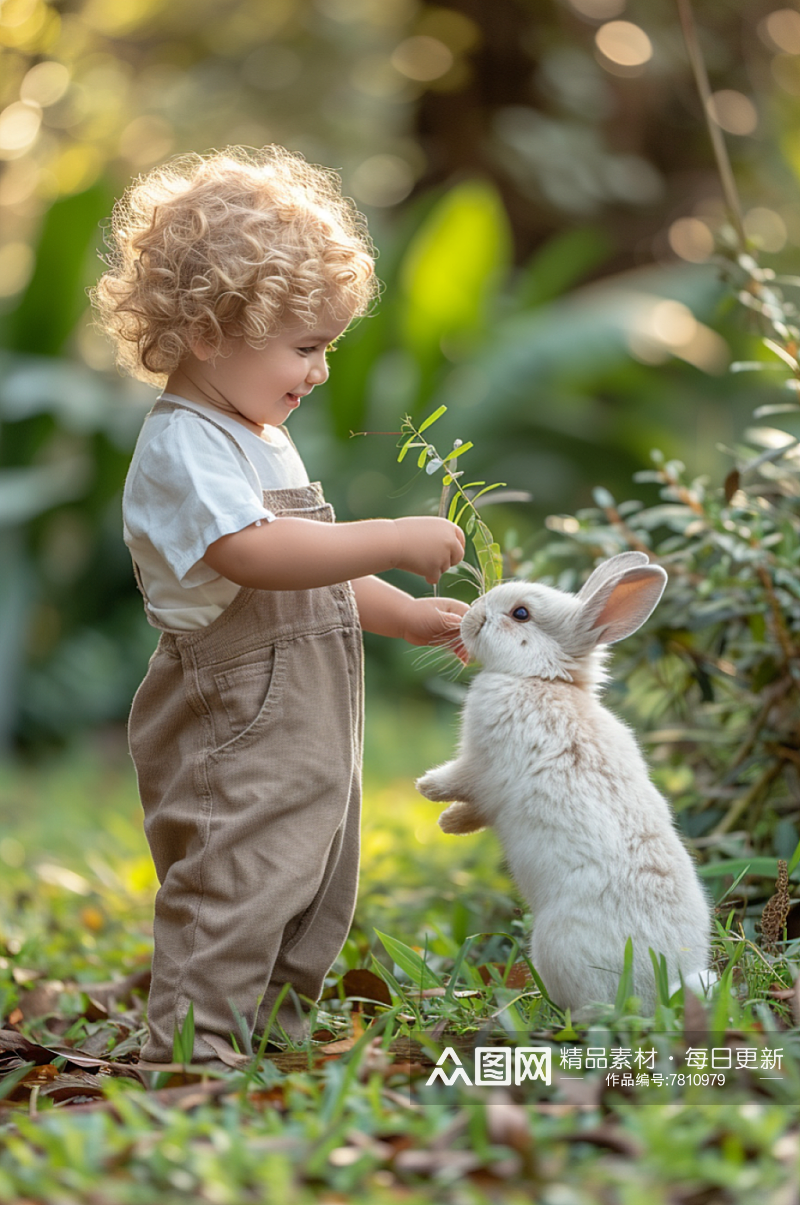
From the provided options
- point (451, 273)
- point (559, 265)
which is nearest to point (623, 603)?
point (451, 273)

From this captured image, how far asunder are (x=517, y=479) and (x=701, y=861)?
5.02 m

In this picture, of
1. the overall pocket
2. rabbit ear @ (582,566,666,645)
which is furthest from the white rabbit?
the overall pocket

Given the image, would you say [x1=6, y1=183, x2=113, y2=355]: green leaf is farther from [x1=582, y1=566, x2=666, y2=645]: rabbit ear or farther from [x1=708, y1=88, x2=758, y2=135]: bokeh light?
[x1=708, y1=88, x2=758, y2=135]: bokeh light

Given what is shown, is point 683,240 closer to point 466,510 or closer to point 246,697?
point 466,510

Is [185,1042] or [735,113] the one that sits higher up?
[735,113]

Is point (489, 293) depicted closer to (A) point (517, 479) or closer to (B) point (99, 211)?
(A) point (517, 479)

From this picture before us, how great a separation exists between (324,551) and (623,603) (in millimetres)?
567

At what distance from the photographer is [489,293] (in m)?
7.53

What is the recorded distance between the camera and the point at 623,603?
222 cm

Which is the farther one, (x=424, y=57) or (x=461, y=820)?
(x=424, y=57)

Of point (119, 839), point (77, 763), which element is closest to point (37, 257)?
point (77, 763)

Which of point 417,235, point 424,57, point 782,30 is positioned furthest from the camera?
point 782,30

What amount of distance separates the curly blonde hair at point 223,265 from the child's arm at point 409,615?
0.57 m

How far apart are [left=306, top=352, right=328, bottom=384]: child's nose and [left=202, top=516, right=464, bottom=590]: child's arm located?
35 centimetres
